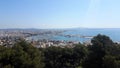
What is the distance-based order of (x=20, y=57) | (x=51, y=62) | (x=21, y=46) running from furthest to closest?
(x=51, y=62)
(x=21, y=46)
(x=20, y=57)

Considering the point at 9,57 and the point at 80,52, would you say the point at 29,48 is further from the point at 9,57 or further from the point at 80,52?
the point at 80,52

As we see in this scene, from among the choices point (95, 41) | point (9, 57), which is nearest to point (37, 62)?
point (9, 57)

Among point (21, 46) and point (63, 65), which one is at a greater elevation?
point (21, 46)

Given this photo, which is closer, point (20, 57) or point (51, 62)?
point (20, 57)

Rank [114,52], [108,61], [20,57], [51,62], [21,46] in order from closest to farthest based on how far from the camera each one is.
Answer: [108,61]
[20,57]
[114,52]
[21,46]
[51,62]

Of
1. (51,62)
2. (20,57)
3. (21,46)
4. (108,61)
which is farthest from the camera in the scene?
(51,62)

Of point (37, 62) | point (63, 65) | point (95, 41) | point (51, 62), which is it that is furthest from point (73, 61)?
point (37, 62)

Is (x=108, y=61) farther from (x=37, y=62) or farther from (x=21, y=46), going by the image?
(x=21, y=46)

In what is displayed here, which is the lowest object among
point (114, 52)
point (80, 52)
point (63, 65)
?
point (63, 65)

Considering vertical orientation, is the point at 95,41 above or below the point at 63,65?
above
